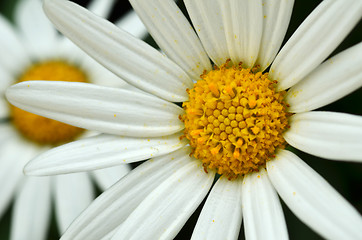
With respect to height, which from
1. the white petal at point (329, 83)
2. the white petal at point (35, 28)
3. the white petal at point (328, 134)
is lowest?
the white petal at point (328, 134)

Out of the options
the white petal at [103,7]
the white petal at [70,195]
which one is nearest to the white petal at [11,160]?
the white petal at [70,195]

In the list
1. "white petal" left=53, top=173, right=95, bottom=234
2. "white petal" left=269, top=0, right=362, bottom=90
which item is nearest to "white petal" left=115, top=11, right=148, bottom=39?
"white petal" left=53, top=173, right=95, bottom=234

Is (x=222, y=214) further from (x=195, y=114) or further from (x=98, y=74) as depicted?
(x=98, y=74)

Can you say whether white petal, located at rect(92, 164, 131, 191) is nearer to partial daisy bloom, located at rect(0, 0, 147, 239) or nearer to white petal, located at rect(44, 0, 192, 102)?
partial daisy bloom, located at rect(0, 0, 147, 239)

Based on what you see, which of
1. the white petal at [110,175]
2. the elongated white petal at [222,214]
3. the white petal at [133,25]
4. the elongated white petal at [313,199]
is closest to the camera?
the elongated white petal at [313,199]

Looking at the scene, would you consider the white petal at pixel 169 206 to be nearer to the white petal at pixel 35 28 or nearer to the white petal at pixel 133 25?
the white petal at pixel 133 25

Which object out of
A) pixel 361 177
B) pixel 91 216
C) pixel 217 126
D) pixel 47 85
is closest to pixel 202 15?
pixel 217 126

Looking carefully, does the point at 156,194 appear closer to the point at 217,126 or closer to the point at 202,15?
the point at 217,126
